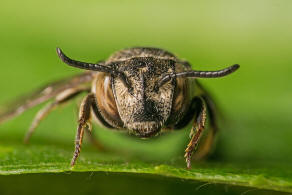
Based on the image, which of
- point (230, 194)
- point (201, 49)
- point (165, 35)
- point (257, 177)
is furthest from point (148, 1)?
point (257, 177)

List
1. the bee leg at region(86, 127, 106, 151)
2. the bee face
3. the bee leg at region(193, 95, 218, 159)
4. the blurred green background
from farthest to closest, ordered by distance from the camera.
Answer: the blurred green background < the bee leg at region(86, 127, 106, 151) < the bee leg at region(193, 95, 218, 159) < the bee face

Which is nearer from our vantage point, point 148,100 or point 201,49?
point 148,100

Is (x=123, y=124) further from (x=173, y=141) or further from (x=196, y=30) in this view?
(x=196, y=30)

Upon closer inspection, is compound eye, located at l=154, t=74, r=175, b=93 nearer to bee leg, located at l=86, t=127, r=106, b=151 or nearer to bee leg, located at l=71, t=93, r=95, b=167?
bee leg, located at l=71, t=93, r=95, b=167

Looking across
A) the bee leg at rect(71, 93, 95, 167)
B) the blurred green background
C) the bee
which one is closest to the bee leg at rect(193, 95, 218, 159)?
the bee

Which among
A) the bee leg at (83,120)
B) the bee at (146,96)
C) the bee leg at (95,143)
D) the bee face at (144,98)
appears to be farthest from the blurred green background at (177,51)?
the bee face at (144,98)

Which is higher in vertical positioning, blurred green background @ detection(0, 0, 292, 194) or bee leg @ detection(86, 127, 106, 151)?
blurred green background @ detection(0, 0, 292, 194)

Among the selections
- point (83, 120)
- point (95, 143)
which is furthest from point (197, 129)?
point (95, 143)

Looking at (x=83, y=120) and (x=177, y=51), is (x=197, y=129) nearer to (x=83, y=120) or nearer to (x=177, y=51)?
(x=83, y=120)

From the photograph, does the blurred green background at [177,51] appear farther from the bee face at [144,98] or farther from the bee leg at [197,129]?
the bee face at [144,98]
